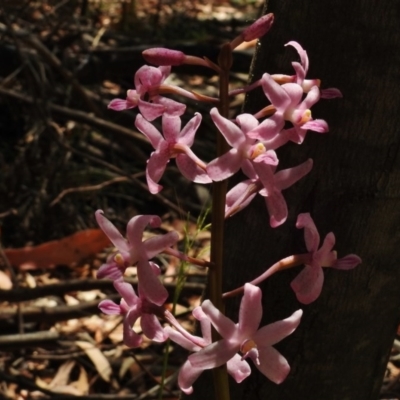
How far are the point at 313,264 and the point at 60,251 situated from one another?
2397 mm

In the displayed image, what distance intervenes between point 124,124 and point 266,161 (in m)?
3.06

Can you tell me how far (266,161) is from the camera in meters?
1.02

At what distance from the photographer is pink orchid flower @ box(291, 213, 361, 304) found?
1.12 m

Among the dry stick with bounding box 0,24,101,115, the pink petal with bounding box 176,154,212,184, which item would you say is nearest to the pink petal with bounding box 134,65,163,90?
the pink petal with bounding box 176,154,212,184

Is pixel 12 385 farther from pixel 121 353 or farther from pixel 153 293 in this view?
pixel 153 293

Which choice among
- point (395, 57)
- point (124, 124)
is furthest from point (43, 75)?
point (395, 57)

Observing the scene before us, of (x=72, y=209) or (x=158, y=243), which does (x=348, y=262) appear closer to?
(x=158, y=243)

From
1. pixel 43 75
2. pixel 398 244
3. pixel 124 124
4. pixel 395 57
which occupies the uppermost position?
pixel 395 57

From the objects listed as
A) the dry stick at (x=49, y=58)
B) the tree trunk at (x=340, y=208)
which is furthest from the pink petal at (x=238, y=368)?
the dry stick at (x=49, y=58)

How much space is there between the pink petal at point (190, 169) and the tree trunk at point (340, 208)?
0.44 m

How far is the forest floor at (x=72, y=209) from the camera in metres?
2.79

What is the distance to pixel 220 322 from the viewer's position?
1.06 metres

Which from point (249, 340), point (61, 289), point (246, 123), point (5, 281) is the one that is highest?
point (246, 123)

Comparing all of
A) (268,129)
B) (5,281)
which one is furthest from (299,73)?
(5,281)
